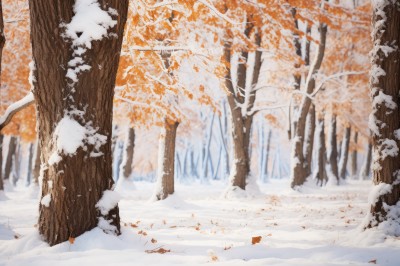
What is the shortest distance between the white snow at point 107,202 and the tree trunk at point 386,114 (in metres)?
3.93

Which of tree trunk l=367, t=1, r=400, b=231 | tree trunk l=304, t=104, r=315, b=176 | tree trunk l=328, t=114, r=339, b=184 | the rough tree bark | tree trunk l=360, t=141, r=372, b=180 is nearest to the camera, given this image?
tree trunk l=367, t=1, r=400, b=231

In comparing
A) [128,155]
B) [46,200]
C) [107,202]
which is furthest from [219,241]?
[128,155]

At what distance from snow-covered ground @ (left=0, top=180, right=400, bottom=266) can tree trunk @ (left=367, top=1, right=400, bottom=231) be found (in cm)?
53

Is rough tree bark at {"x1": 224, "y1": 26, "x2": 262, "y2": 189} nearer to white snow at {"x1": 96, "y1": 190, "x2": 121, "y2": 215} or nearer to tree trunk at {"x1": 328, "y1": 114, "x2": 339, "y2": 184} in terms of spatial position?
white snow at {"x1": 96, "y1": 190, "x2": 121, "y2": 215}

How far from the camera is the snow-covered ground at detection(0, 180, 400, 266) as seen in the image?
11.4 ft

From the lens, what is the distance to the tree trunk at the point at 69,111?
12.3 ft

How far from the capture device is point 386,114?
504cm

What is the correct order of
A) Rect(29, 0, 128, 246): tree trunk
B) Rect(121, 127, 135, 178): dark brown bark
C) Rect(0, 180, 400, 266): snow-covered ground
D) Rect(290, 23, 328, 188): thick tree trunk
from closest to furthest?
Rect(0, 180, 400, 266): snow-covered ground, Rect(29, 0, 128, 246): tree trunk, Rect(290, 23, 328, 188): thick tree trunk, Rect(121, 127, 135, 178): dark brown bark

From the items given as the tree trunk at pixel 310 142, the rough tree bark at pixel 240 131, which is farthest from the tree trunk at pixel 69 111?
the tree trunk at pixel 310 142

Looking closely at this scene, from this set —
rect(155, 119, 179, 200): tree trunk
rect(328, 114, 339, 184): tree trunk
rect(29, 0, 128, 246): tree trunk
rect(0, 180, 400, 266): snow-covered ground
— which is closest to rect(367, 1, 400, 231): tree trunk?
rect(0, 180, 400, 266): snow-covered ground

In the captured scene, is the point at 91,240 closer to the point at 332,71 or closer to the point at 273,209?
the point at 273,209

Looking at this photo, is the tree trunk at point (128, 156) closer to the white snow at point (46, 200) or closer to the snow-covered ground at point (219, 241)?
the snow-covered ground at point (219, 241)

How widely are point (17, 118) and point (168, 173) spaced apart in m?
8.14

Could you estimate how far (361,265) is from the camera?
335cm
